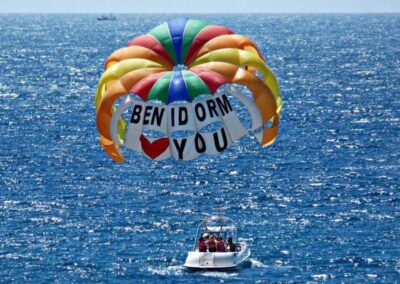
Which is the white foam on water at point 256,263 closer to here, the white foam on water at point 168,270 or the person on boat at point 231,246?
the person on boat at point 231,246

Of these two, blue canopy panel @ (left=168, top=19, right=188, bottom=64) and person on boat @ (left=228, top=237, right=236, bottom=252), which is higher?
blue canopy panel @ (left=168, top=19, right=188, bottom=64)

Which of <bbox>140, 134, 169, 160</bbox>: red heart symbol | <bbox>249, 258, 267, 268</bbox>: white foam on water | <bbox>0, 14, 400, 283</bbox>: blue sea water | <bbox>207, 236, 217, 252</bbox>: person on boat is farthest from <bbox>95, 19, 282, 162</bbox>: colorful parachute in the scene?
<bbox>249, 258, 267, 268</bbox>: white foam on water

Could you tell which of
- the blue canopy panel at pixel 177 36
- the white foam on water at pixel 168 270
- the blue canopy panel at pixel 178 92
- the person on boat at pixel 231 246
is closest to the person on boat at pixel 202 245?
the person on boat at pixel 231 246

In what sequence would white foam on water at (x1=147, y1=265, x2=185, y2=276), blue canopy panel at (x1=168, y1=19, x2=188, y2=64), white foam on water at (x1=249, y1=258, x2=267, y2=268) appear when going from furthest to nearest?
white foam on water at (x1=249, y1=258, x2=267, y2=268), white foam on water at (x1=147, y1=265, x2=185, y2=276), blue canopy panel at (x1=168, y1=19, x2=188, y2=64)

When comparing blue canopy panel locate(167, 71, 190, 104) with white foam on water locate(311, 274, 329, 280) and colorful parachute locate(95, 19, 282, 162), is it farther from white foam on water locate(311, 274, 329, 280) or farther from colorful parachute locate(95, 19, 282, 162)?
white foam on water locate(311, 274, 329, 280)

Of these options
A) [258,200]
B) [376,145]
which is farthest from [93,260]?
[376,145]

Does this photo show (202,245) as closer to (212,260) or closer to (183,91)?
(212,260)

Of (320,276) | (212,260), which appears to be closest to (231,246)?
(212,260)

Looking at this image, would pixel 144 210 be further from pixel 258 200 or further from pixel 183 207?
pixel 258 200
